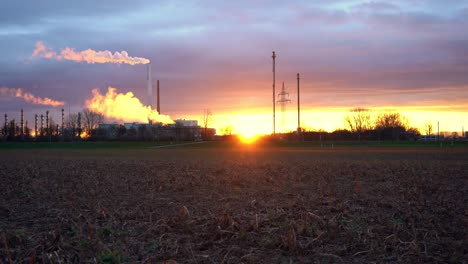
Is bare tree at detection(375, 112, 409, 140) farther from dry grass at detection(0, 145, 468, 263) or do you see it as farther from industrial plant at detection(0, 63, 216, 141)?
dry grass at detection(0, 145, 468, 263)

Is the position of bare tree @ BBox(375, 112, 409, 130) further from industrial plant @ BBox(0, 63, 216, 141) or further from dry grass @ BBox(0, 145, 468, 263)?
dry grass @ BBox(0, 145, 468, 263)

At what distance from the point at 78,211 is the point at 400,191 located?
10.9 metres

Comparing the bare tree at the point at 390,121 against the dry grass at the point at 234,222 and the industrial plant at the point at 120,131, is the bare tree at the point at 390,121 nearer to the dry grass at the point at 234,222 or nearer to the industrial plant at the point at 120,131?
the industrial plant at the point at 120,131

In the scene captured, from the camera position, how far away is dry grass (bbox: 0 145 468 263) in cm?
902

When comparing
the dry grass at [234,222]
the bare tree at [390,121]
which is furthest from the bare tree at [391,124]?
the dry grass at [234,222]

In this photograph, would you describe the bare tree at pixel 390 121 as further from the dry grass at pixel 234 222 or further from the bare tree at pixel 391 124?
the dry grass at pixel 234 222

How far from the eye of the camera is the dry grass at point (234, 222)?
9023 mm

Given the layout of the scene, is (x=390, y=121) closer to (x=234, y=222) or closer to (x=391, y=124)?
(x=391, y=124)

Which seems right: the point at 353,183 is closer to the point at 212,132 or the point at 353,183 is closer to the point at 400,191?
the point at 400,191

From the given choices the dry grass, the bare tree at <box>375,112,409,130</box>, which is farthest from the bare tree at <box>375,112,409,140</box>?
the dry grass

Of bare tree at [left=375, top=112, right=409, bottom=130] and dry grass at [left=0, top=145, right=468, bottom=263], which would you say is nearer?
dry grass at [left=0, top=145, right=468, bottom=263]

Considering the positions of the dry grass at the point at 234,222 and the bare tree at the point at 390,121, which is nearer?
the dry grass at the point at 234,222

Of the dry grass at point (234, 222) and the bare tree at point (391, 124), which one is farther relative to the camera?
the bare tree at point (391, 124)

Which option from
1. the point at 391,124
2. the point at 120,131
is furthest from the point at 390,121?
the point at 120,131
